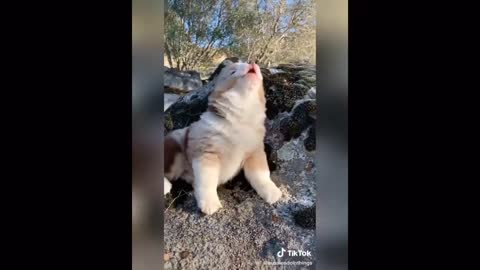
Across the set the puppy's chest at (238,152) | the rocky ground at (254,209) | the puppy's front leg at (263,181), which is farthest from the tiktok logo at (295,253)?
the puppy's chest at (238,152)

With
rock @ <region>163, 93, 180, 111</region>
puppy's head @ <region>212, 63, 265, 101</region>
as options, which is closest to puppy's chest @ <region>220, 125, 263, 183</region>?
puppy's head @ <region>212, 63, 265, 101</region>

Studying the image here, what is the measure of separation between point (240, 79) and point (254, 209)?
16.4 inches

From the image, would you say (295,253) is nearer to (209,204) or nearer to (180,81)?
(209,204)

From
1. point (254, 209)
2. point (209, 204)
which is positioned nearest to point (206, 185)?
point (209, 204)

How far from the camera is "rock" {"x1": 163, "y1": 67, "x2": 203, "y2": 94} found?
186 centimetres

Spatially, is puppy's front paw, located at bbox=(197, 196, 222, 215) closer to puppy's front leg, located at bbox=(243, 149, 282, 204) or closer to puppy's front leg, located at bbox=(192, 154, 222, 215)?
puppy's front leg, located at bbox=(192, 154, 222, 215)

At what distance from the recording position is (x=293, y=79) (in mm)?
1860

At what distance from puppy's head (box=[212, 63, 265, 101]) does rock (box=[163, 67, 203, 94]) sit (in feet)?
0.21

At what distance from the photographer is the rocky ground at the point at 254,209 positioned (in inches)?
73.3

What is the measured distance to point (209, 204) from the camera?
73.5 inches

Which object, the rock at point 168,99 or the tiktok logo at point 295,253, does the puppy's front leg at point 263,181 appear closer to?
the tiktok logo at point 295,253
